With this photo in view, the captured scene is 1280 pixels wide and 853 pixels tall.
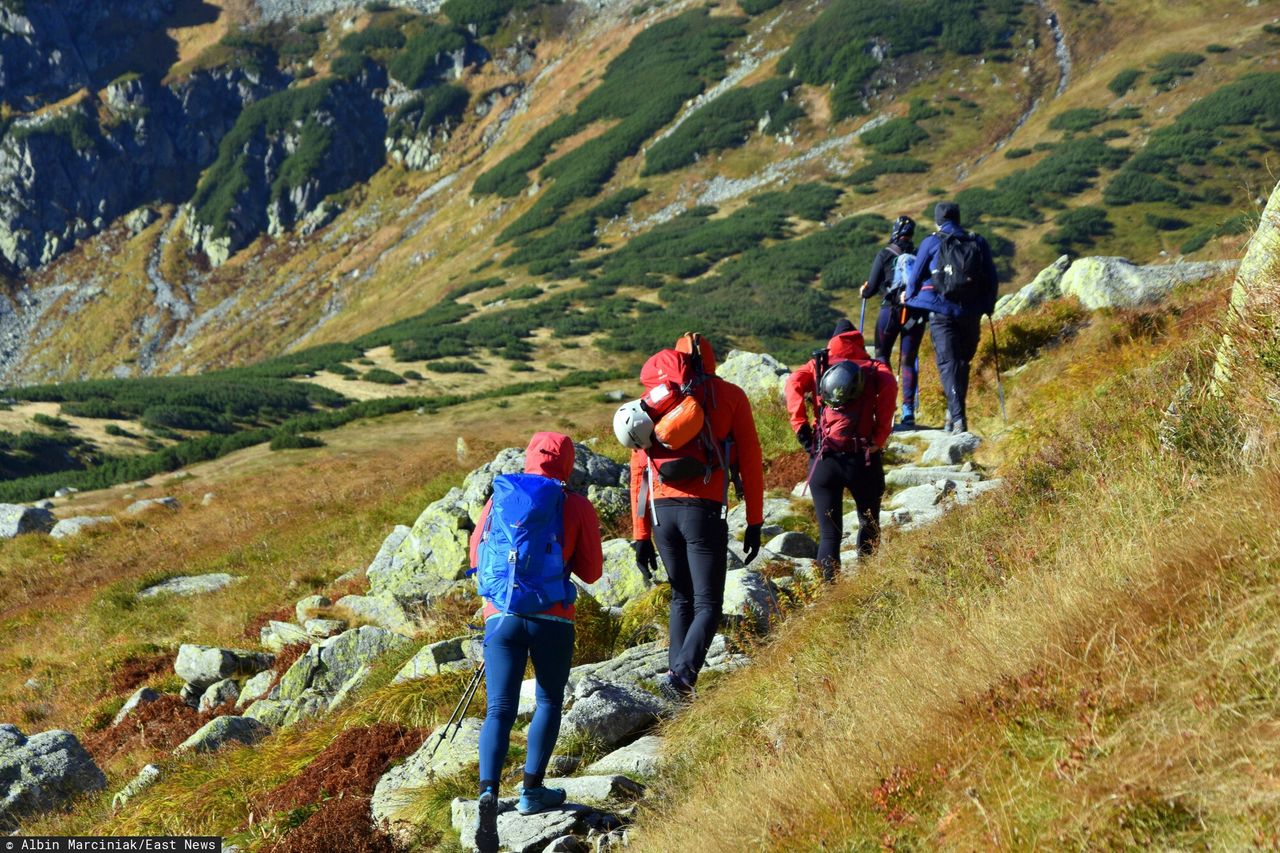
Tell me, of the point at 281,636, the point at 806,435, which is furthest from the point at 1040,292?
the point at 281,636

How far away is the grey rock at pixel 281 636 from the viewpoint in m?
10.5

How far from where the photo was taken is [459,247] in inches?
3455

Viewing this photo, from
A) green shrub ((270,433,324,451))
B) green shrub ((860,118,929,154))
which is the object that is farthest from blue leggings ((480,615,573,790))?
green shrub ((860,118,929,154))

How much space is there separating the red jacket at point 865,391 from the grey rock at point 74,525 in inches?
651

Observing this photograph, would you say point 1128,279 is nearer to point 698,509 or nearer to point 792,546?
point 792,546

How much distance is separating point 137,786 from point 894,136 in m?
76.7

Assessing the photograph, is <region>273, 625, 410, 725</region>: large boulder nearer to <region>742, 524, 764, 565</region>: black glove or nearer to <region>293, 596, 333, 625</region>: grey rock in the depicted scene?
<region>293, 596, 333, 625</region>: grey rock

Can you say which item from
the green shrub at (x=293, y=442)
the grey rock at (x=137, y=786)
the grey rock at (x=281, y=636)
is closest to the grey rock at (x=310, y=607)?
the grey rock at (x=281, y=636)

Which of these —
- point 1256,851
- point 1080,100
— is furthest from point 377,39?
point 1256,851

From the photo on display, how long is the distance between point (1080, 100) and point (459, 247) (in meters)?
54.5

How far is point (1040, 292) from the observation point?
15438 mm

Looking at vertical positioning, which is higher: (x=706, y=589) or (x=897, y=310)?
(x=706, y=589)

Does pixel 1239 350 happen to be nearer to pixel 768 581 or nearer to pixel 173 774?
pixel 768 581

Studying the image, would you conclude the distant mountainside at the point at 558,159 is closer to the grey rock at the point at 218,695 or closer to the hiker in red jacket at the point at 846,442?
the hiker in red jacket at the point at 846,442
